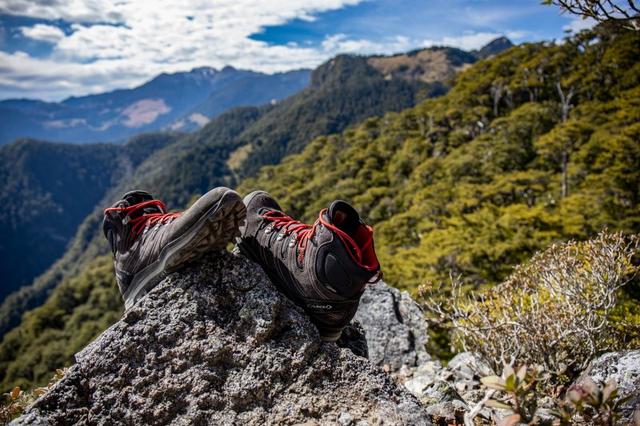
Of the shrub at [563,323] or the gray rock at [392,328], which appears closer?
the shrub at [563,323]

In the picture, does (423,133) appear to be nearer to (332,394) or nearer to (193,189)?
(332,394)

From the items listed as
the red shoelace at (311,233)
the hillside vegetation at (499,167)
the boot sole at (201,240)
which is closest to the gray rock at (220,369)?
the boot sole at (201,240)

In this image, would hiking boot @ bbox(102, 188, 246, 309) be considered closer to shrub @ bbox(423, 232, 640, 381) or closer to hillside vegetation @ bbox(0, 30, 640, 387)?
shrub @ bbox(423, 232, 640, 381)

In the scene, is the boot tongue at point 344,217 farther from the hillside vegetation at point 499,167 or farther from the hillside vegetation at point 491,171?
the hillside vegetation at point 491,171

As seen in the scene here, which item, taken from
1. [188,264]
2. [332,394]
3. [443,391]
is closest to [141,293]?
[188,264]

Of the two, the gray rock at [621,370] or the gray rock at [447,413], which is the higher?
the gray rock at [621,370]

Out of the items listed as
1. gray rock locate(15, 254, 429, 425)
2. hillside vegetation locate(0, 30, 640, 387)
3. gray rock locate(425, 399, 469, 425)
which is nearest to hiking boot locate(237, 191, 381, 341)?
gray rock locate(15, 254, 429, 425)

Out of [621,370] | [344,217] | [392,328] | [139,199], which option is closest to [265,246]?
[344,217]

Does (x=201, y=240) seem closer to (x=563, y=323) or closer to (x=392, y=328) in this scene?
(x=563, y=323)

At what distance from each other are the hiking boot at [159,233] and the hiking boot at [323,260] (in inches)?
14.8

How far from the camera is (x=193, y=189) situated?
17788 centimetres

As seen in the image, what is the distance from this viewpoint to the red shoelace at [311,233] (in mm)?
2467

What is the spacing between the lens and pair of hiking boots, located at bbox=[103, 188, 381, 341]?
96.0 inches

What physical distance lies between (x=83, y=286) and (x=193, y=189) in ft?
326
